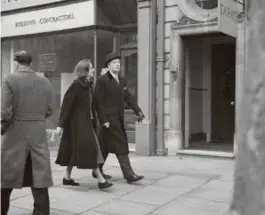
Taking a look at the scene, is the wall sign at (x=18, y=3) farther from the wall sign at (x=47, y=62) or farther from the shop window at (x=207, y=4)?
the shop window at (x=207, y=4)

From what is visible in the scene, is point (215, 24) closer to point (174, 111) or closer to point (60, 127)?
point (174, 111)

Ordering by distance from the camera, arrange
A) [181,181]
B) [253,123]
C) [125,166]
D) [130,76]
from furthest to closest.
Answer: [130,76] → [181,181] → [125,166] → [253,123]

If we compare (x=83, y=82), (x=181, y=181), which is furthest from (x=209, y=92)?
(x=83, y=82)

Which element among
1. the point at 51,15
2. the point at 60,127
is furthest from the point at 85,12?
the point at 60,127

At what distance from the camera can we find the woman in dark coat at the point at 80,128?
241 inches

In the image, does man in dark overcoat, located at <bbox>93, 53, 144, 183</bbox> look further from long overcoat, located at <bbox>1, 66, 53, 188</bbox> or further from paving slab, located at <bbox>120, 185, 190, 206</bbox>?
long overcoat, located at <bbox>1, 66, 53, 188</bbox>

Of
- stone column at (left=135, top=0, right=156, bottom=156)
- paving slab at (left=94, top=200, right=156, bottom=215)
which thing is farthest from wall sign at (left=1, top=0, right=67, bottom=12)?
paving slab at (left=94, top=200, right=156, bottom=215)

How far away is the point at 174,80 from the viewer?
31.2 ft

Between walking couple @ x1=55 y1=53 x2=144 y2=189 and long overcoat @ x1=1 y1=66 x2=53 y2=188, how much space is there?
5.18 ft

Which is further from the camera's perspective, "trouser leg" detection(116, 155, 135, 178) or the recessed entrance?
the recessed entrance

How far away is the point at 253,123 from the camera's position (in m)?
1.93

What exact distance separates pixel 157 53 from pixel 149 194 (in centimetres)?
438

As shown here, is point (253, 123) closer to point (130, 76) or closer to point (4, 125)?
point (4, 125)

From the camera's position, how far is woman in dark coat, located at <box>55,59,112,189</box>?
6.12 metres
